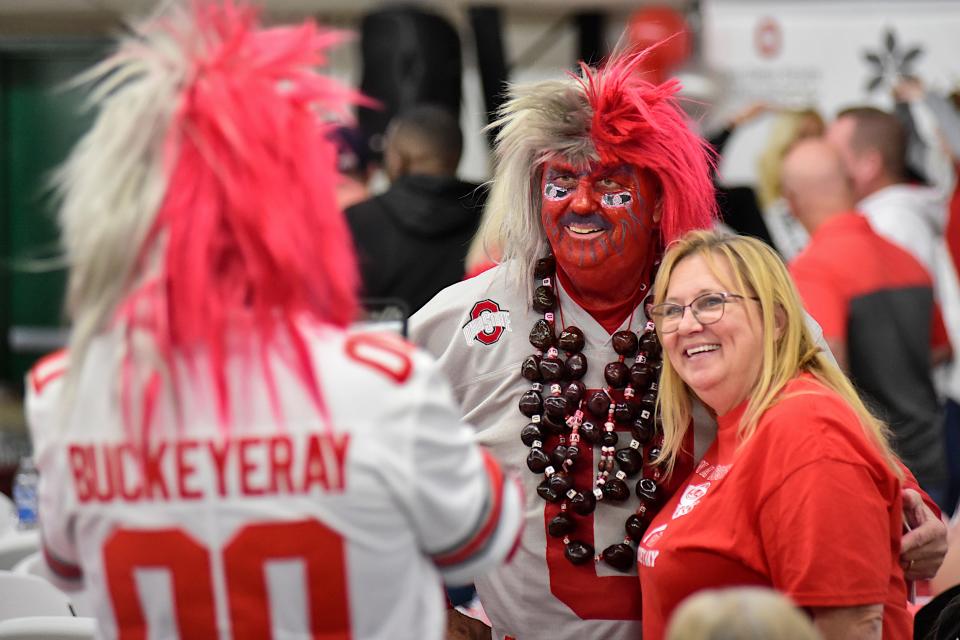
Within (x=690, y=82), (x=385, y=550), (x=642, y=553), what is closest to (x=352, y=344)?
(x=385, y=550)

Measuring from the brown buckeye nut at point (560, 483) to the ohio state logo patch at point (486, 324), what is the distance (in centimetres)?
29

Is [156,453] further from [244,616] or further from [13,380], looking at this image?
[13,380]

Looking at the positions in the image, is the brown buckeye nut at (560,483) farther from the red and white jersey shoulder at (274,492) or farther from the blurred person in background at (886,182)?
the blurred person in background at (886,182)

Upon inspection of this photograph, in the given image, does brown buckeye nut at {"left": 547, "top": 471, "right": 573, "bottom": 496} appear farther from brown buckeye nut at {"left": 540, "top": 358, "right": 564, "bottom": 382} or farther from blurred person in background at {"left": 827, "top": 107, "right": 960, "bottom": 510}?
blurred person in background at {"left": 827, "top": 107, "right": 960, "bottom": 510}

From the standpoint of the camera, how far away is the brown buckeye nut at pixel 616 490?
2.16 meters

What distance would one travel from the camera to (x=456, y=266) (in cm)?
404

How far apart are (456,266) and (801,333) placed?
212cm

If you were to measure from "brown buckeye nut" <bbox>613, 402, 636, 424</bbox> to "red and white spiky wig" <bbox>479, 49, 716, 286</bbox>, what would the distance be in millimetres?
298

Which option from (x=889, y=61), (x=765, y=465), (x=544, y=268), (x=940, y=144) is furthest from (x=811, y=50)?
(x=765, y=465)

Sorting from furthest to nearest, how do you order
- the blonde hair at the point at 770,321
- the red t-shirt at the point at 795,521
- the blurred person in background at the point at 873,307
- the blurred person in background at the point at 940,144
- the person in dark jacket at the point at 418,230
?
the blurred person in background at the point at 940,144, the person in dark jacket at the point at 418,230, the blurred person in background at the point at 873,307, the blonde hair at the point at 770,321, the red t-shirt at the point at 795,521

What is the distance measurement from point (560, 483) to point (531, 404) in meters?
0.16

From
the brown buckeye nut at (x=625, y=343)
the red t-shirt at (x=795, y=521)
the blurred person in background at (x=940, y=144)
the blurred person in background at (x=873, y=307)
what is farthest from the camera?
the blurred person in background at (x=940, y=144)

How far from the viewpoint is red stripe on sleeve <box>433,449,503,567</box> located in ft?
4.80

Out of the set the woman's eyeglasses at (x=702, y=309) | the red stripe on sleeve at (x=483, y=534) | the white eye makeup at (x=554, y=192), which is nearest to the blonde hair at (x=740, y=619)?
the red stripe on sleeve at (x=483, y=534)
